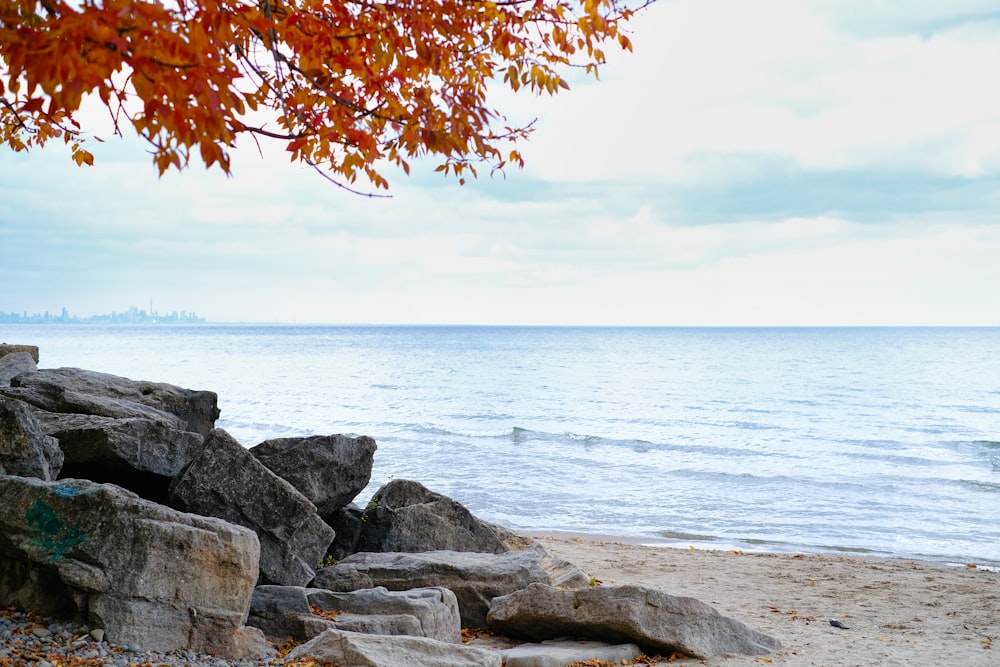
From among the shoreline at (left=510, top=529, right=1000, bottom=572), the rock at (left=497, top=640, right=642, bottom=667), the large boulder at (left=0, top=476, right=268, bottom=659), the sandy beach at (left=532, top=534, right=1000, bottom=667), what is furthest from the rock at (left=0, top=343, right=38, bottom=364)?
the rock at (left=497, top=640, right=642, bottom=667)

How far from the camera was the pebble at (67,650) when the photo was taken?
515 centimetres

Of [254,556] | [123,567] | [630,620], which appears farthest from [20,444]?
[630,620]

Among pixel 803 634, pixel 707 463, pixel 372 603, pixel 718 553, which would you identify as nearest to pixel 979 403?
pixel 707 463

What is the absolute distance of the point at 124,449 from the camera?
7.90 m

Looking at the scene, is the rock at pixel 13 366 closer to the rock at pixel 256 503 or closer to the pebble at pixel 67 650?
the rock at pixel 256 503

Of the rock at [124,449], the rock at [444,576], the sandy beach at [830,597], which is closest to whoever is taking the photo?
the rock at [124,449]

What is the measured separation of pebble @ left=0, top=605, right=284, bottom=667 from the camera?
5152 millimetres

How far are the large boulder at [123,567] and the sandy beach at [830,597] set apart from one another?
3.88m

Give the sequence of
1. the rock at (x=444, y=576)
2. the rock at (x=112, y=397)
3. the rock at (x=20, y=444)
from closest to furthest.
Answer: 1. the rock at (x=20, y=444)
2. the rock at (x=444, y=576)
3. the rock at (x=112, y=397)

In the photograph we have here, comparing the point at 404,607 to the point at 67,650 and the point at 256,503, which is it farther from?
the point at 67,650

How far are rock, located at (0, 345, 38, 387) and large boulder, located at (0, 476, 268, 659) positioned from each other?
6.29 metres

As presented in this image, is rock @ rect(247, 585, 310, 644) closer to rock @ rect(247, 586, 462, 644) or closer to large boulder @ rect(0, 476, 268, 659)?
rock @ rect(247, 586, 462, 644)

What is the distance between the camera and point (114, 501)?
593cm

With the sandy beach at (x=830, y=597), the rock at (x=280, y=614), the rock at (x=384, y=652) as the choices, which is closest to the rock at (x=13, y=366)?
the rock at (x=280, y=614)
